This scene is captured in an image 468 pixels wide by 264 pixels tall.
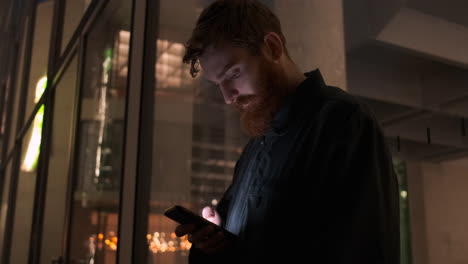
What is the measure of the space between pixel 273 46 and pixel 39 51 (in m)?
6.64

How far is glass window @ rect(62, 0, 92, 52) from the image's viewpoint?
13.9 ft

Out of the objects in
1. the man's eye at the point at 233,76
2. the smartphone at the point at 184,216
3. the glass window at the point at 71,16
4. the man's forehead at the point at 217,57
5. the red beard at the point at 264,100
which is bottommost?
the smartphone at the point at 184,216

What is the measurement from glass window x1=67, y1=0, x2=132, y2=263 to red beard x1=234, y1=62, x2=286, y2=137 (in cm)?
144

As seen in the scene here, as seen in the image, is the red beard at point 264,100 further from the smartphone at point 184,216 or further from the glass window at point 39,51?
the glass window at point 39,51

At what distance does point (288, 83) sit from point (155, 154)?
1378mm

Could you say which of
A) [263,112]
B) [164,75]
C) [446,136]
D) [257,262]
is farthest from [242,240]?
[164,75]

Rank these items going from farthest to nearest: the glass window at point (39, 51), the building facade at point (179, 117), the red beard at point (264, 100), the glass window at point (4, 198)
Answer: the glass window at point (4, 198) → the glass window at point (39, 51) → the red beard at point (264, 100) → the building facade at point (179, 117)

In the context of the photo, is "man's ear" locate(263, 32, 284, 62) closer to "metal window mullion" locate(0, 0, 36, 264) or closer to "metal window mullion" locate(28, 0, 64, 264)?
"metal window mullion" locate(28, 0, 64, 264)

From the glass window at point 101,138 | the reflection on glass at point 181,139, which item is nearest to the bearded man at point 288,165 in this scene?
the reflection on glass at point 181,139

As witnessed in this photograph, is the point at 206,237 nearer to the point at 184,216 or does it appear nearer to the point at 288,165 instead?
the point at 184,216

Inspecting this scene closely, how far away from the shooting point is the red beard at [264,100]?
1294 millimetres

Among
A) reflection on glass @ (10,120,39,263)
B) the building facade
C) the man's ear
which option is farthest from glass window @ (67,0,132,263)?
reflection on glass @ (10,120,39,263)

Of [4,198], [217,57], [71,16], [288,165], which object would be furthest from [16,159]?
[288,165]

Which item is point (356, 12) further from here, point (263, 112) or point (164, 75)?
point (164, 75)
